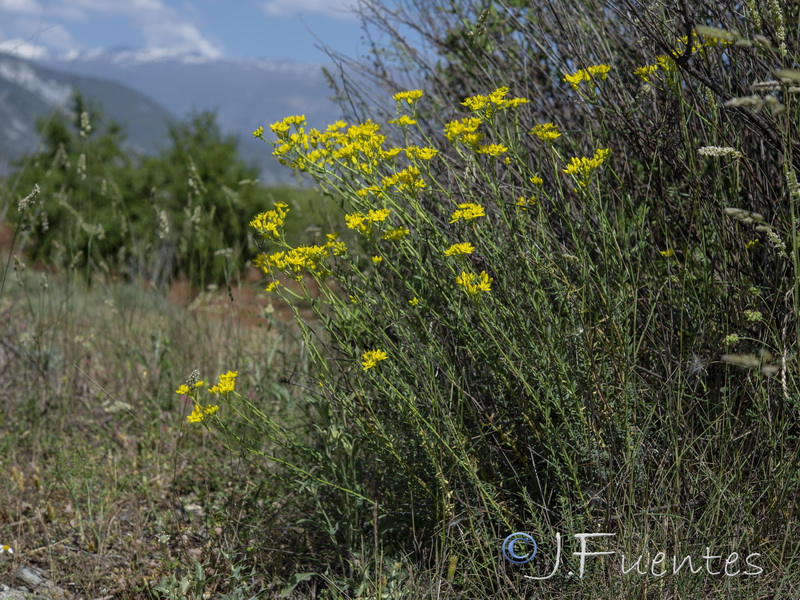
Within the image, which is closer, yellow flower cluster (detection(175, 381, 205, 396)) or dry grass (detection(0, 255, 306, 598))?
yellow flower cluster (detection(175, 381, 205, 396))

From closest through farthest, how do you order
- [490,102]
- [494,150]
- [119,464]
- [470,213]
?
[470,213], [494,150], [490,102], [119,464]

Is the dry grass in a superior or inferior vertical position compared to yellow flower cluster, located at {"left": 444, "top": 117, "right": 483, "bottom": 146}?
inferior

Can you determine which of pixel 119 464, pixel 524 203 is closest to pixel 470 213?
pixel 524 203

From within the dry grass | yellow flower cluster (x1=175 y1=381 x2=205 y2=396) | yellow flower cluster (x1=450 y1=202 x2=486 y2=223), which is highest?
yellow flower cluster (x1=450 y1=202 x2=486 y2=223)

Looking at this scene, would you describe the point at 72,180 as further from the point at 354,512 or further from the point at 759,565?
the point at 759,565

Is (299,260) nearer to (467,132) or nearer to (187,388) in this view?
(187,388)

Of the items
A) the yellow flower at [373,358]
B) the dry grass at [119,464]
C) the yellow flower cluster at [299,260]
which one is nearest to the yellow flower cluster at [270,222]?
the yellow flower cluster at [299,260]

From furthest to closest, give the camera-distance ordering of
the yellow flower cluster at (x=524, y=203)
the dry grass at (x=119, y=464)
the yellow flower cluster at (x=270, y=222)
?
the dry grass at (x=119, y=464)
the yellow flower cluster at (x=524, y=203)
the yellow flower cluster at (x=270, y=222)

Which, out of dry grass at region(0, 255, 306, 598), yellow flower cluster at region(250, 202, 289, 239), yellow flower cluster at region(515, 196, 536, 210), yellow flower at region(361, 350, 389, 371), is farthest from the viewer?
dry grass at region(0, 255, 306, 598)

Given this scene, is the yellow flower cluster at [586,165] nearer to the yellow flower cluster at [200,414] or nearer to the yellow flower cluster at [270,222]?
the yellow flower cluster at [270,222]

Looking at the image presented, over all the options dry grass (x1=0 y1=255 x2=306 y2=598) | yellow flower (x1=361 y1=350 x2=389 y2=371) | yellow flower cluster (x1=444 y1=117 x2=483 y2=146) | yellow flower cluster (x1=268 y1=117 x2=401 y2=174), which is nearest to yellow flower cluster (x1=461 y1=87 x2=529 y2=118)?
yellow flower cluster (x1=444 y1=117 x2=483 y2=146)

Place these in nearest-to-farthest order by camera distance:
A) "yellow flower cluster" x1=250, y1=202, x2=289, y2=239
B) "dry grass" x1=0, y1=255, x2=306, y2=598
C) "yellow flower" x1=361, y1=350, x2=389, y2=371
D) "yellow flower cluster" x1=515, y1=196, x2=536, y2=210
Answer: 1. "yellow flower" x1=361, y1=350, x2=389, y2=371
2. "yellow flower cluster" x1=250, y1=202, x2=289, y2=239
3. "yellow flower cluster" x1=515, y1=196, x2=536, y2=210
4. "dry grass" x1=0, y1=255, x2=306, y2=598

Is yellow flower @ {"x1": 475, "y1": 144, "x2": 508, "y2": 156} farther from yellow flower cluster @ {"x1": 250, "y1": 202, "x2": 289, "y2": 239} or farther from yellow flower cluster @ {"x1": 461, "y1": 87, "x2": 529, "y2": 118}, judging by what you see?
yellow flower cluster @ {"x1": 250, "y1": 202, "x2": 289, "y2": 239}

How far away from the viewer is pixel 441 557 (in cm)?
194
